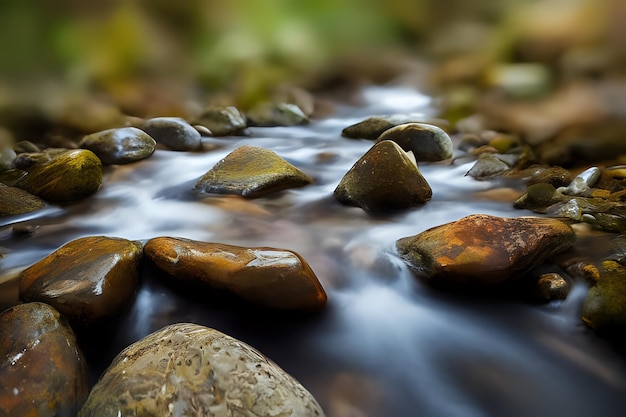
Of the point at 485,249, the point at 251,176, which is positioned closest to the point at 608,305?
the point at 485,249

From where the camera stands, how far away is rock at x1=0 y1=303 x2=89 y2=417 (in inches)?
34.5

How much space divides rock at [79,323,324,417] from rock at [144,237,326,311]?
36 centimetres

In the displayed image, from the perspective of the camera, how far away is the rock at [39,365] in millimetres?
876

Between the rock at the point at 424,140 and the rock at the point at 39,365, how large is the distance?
225 cm

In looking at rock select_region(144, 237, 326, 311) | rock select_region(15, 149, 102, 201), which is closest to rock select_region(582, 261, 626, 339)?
rock select_region(144, 237, 326, 311)

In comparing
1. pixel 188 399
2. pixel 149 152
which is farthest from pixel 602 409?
pixel 149 152

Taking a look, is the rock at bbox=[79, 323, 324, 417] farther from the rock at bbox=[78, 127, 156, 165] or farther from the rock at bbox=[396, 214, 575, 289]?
the rock at bbox=[78, 127, 156, 165]

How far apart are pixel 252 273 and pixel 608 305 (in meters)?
1.04

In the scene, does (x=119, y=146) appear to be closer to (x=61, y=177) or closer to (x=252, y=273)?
(x=61, y=177)

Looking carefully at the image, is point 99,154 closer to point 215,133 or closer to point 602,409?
point 215,133

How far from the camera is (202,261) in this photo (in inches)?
52.3

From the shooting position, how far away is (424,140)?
2.76m

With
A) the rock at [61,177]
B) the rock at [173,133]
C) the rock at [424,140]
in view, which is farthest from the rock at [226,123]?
the rock at [424,140]

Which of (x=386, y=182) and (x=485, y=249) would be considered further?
(x=386, y=182)
